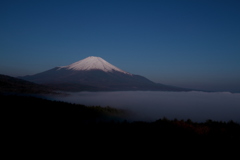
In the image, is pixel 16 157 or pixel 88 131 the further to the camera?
pixel 88 131

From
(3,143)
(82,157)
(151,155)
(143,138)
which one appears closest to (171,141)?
(143,138)

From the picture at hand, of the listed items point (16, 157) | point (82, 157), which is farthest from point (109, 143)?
point (16, 157)

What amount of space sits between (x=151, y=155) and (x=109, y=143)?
200 cm

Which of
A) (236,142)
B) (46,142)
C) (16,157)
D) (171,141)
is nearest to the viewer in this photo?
(16,157)

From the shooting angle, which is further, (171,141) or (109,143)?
(171,141)

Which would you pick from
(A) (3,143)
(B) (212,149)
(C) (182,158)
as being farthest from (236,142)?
(A) (3,143)

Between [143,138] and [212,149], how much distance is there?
338 centimetres

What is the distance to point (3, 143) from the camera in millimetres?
6504

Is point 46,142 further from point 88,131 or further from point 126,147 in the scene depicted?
point 126,147

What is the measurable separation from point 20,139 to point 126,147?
4.73 metres

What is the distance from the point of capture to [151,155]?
6.73 m

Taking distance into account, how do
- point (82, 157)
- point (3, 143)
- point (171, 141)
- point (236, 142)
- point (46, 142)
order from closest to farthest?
point (82, 157) → point (3, 143) → point (46, 142) → point (171, 141) → point (236, 142)

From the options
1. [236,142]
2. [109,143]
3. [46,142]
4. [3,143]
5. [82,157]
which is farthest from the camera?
[236,142]

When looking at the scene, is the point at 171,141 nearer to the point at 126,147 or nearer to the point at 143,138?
the point at 143,138
